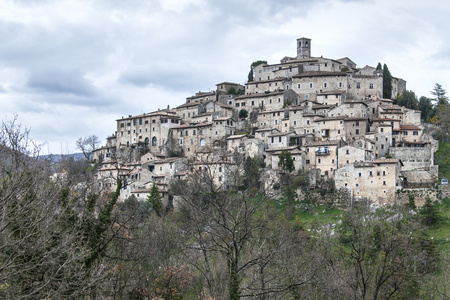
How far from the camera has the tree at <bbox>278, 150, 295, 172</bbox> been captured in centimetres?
6195

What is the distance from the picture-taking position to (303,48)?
98.9m

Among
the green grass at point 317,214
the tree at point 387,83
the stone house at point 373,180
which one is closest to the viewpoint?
the green grass at point 317,214

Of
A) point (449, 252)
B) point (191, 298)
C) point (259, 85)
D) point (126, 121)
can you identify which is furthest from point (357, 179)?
point (126, 121)

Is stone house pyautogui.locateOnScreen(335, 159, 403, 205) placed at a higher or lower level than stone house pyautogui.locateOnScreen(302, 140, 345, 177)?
lower

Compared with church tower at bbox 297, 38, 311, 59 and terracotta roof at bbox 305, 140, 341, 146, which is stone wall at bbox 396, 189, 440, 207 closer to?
terracotta roof at bbox 305, 140, 341, 146

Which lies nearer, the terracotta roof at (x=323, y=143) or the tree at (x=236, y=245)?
the tree at (x=236, y=245)

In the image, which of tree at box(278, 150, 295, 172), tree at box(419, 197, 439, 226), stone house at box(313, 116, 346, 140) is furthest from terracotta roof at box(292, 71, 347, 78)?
tree at box(419, 197, 439, 226)

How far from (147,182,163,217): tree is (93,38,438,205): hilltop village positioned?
155 centimetres

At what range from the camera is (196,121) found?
81.7 m

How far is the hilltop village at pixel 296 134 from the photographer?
58.5 meters

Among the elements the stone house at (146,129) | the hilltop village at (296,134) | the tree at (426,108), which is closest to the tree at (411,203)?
the hilltop village at (296,134)

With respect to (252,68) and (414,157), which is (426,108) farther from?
(252,68)

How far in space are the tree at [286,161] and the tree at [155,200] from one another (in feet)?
46.1

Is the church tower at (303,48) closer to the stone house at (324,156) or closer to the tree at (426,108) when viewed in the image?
the tree at (426,108)
